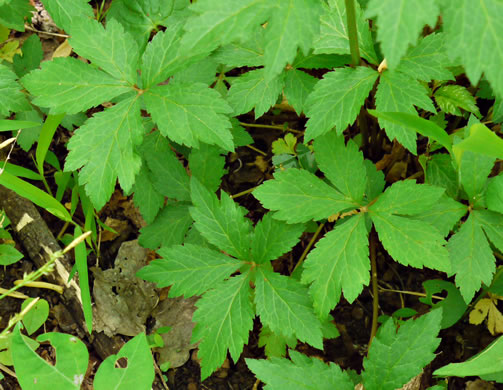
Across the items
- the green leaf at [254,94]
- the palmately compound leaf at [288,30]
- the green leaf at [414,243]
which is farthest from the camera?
the green leaf at [254,94]

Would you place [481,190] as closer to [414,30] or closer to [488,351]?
[488,351]

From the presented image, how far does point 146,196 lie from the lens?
7.18 ft

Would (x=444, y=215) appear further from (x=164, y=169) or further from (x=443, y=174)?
(x=164, y=169)

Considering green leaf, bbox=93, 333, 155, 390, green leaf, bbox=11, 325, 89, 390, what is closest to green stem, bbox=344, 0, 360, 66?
green leaf, bbox=93, 333, 155, 390

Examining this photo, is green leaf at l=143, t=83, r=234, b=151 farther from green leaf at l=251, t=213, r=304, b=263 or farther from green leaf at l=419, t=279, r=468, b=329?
green leaf at l=419, t=279, r=468, b=329

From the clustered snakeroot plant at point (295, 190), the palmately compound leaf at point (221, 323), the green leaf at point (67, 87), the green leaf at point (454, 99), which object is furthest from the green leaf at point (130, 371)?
the green leaf at point (454, 99)

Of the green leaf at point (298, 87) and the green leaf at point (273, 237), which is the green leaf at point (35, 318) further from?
the green leaf at point (298, 87)

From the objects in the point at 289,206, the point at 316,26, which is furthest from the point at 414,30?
the point at 289,206

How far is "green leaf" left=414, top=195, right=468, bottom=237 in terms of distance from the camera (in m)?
1.82

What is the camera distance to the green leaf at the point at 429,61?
1.76 metres

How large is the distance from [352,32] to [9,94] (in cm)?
146

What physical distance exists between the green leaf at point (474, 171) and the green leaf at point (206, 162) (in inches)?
40.0

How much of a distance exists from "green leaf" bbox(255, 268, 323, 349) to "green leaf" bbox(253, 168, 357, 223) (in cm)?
27

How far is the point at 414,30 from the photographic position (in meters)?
1.16
